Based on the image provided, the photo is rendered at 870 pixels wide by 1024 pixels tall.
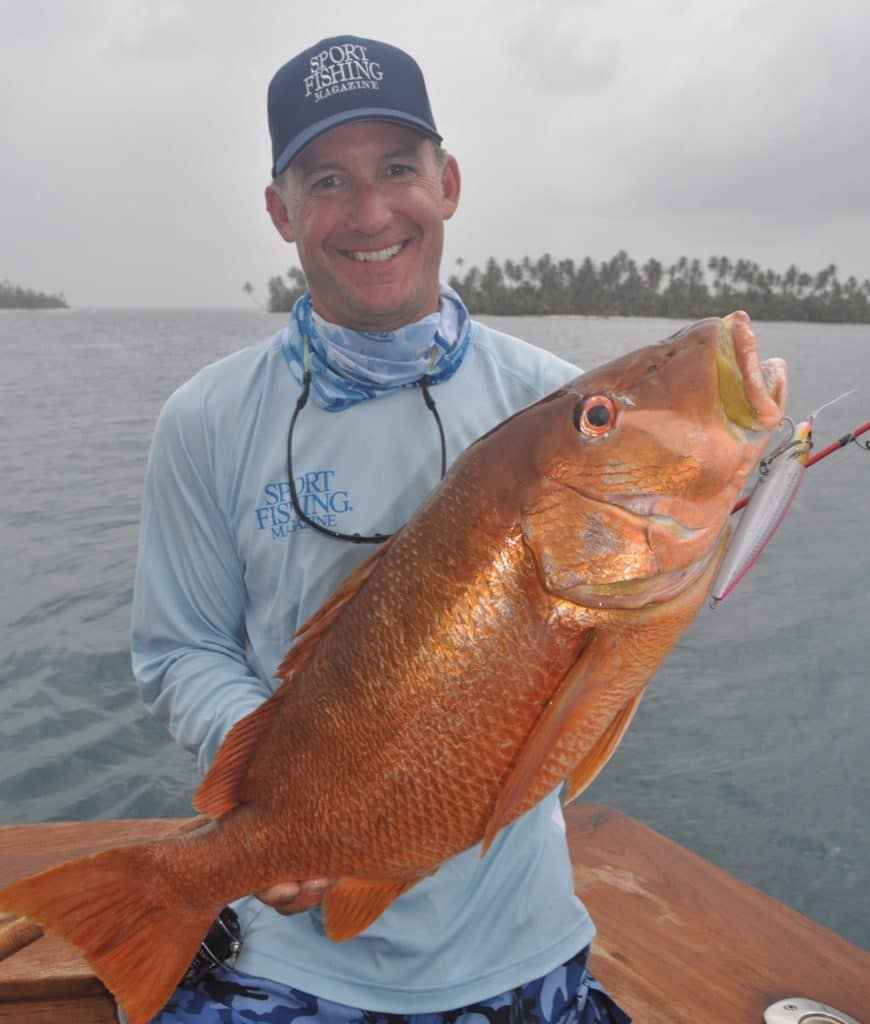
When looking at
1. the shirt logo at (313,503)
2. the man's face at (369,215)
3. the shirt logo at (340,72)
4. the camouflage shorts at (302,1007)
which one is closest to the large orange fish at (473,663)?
the camouflage shorts at (302,1007)

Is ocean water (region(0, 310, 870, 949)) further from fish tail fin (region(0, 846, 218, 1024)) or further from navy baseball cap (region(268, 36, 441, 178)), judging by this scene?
navy baseball cap (region(268, 36, 441, 178))

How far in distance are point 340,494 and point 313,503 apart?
72 millimetres

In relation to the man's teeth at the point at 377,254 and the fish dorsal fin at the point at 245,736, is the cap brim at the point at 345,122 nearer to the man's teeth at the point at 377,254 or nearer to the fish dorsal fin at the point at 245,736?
the man's teeth at the point at 377,254

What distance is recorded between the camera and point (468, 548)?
4.99 ft

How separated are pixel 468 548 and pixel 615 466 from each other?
294mm

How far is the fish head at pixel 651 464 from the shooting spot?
4.49ft

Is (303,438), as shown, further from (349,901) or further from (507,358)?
(349,901)

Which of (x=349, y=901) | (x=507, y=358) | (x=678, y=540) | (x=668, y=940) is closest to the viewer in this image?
(x=678, y=540)

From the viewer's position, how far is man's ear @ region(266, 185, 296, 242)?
235cm

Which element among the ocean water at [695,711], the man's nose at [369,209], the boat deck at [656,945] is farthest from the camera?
the ocean water at [695,711]

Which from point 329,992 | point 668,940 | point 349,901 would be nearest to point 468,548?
point 349,901

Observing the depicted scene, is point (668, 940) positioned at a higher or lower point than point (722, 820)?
higher

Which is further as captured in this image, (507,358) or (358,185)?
(507,358)

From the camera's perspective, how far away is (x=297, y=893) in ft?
5.72
